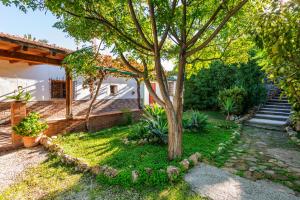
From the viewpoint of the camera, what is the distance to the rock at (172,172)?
3702mm

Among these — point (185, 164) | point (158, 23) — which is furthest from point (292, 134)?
point (158, 23)

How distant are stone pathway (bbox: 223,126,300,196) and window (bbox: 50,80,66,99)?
899 cm

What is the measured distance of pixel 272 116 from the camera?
9.94 m

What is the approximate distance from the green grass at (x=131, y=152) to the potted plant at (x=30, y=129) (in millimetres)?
676

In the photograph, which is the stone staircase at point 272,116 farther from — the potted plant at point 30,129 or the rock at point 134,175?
the potted plant at point 30,129

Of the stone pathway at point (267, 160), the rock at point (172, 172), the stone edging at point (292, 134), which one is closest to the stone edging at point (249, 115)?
the stone edging at point (292, 134)

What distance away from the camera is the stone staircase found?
8789 millimetres

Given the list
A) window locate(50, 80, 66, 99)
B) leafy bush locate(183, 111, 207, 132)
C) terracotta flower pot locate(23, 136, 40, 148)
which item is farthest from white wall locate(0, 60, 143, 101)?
leafy bush locate(183, 111, 207, 132)

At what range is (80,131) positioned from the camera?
8.26 m

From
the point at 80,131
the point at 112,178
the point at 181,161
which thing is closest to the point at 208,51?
the point at 181,161

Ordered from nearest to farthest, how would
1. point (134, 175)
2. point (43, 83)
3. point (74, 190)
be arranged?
point (74, 190)
point (134, 175)
point (43, 83)

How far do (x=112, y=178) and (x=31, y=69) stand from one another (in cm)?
814

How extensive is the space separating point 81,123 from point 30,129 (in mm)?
2367

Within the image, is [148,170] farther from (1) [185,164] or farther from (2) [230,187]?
(2) [230,187]
